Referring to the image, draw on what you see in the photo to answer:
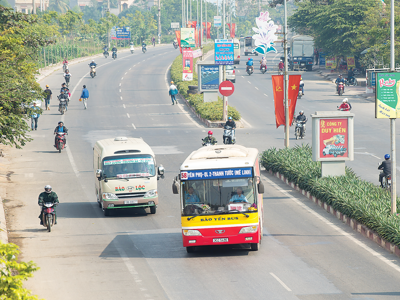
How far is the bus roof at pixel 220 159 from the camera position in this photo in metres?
15.1

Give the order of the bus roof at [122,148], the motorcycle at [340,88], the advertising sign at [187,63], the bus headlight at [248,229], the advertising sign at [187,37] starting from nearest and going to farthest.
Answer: the bus headlight at [248,229]
the bus roof at [122,148]
the motorcycle at [340,88]
the advertising sign at [187,63]
the advertising sign at [187,37]

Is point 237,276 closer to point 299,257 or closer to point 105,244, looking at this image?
point 299,257

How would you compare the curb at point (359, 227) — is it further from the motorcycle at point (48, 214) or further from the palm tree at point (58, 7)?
the palm tree at point (58, 7)

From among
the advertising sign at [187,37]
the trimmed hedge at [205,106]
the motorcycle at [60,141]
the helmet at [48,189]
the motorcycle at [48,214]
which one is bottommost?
the motorcycle at [48,214]

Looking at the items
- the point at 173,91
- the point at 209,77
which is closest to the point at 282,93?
the point at 209,77

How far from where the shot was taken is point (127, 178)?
2009 cm

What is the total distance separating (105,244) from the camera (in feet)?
55.2

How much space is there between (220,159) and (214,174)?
54 cm

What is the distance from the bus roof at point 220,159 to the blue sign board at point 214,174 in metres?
0.09

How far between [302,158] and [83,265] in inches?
498

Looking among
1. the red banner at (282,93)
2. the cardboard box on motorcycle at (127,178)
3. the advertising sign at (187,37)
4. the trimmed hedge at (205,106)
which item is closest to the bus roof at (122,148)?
the cardboard box on motorcycle at (127,178)

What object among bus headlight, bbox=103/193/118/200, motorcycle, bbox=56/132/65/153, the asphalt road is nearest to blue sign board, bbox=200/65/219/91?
the asphalt road

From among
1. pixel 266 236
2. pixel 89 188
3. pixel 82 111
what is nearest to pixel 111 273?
pixel 266 236

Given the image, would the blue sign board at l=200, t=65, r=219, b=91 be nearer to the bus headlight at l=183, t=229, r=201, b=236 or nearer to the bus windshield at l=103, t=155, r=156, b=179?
the bus windshield at l=103, t=155, r=156, b=179
